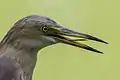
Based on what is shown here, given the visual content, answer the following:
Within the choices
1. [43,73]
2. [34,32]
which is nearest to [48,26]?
[34,32]

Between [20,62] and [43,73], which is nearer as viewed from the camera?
[20,62]

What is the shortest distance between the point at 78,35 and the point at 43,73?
85cm

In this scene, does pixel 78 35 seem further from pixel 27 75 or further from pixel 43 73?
pixel 43 73

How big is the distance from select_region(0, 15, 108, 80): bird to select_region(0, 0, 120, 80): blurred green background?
0.83 meters

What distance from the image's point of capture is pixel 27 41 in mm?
1108

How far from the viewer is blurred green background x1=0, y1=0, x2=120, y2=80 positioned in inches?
78.0

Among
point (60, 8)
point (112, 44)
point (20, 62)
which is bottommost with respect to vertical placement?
point (112, 44)

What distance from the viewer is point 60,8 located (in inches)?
80.1

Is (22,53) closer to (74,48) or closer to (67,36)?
(67,36)

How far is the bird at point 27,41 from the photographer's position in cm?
110

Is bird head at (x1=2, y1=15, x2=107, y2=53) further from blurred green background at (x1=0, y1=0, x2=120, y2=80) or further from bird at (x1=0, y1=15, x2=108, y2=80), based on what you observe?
blurred green background at (x1=0, y1=0, x2=120, y2=80)

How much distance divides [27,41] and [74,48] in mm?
915

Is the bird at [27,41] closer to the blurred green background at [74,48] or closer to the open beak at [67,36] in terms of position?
the open beak at [67,36]

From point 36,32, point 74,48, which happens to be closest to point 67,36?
point 36,32
